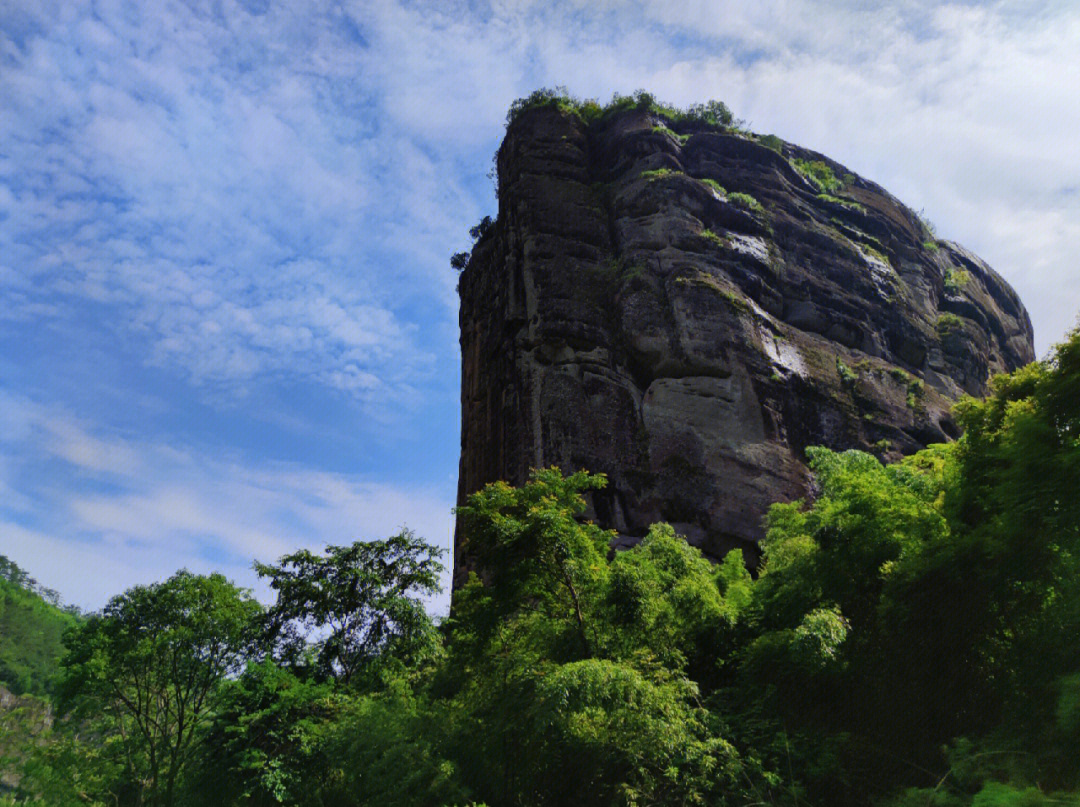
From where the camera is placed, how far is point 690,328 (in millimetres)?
28969

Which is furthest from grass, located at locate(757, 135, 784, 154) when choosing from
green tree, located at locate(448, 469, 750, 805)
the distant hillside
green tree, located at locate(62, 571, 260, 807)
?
the distant hillside

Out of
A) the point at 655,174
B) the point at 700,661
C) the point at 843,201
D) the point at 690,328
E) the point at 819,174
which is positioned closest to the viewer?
the point at 700,661

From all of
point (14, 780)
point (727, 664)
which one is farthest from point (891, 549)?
point (14, 780)

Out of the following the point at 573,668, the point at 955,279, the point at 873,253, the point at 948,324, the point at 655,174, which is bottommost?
the point at 573,668

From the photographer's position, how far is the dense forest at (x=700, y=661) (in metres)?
9.25

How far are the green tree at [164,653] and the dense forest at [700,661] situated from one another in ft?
0.61

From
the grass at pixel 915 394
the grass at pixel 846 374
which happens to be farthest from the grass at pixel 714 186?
the grass at pixel 915 394

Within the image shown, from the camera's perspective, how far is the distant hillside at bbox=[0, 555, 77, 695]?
74000mm

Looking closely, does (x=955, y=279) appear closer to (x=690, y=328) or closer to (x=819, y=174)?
(x=819, y=174)

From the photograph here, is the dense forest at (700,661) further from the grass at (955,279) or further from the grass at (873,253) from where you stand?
the grass at (955,279)

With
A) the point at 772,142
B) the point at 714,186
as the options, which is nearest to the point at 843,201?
the point at 772,142

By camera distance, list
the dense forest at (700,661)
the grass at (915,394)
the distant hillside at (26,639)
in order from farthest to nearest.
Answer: the distant hillside at (26,639) < the grass at (915,394) < the dense forest at (700,661)

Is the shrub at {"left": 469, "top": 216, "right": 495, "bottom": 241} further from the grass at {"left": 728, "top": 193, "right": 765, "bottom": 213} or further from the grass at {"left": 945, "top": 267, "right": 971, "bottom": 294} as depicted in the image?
the grass at {"left": 945, "top": 267, "right": 971, "bottom": 294}

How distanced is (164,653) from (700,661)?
1311 centimetres
